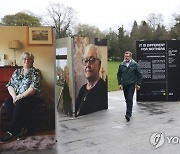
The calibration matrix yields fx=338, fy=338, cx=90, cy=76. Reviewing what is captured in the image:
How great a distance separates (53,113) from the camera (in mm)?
6031

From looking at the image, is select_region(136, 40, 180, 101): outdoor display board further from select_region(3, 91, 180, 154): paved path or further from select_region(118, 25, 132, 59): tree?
select_region(118, 25, 132, 59): tree

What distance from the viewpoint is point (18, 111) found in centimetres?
580

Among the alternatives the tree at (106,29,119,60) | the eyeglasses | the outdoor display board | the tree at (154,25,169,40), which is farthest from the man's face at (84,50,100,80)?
the tree at (106,29,119,60)

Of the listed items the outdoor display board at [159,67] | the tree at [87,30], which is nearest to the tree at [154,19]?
the tree at [87,30]

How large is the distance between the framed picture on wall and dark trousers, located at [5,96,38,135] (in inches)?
38.4

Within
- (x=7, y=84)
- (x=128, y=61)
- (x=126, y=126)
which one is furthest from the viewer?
(x=128, y=61)

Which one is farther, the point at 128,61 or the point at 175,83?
the point at 175,83

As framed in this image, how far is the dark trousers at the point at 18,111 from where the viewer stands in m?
5.78

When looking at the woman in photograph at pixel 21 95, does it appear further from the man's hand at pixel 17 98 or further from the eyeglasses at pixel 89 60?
the eyeglasses at pixel 89 60

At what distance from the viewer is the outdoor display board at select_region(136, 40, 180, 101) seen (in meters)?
12.3

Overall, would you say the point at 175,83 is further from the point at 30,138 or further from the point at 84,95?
the point at 30,138

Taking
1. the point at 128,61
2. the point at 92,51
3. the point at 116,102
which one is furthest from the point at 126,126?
the point at 116,102

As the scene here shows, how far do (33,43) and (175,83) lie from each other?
7.78m

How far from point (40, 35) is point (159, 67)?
7.32 meters
